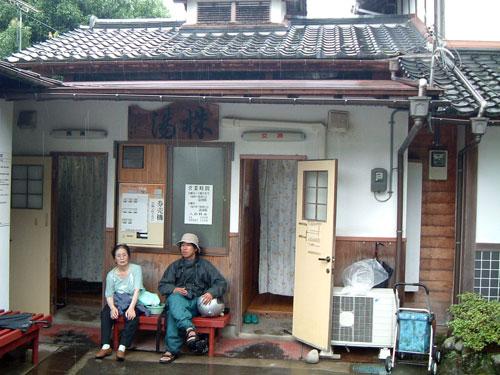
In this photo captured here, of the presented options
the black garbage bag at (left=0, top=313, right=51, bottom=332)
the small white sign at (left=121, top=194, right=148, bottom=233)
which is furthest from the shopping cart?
the black garbage bag at (left=0, top=313, right=51, bottom=332)

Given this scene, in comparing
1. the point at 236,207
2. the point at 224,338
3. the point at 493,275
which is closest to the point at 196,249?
the point at 236,207

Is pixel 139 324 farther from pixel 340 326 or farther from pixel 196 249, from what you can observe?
pixel 340 326

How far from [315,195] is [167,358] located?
2765 millimetres

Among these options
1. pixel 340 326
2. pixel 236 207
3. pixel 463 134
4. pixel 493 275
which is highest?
pixel 463 134

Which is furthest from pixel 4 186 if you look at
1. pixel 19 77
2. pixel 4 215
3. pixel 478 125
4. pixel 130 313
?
pixel 478 125

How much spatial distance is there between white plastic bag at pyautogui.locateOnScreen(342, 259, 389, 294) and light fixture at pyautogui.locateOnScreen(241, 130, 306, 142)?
186 centimetres

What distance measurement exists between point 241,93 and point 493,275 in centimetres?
423

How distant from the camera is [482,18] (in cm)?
788

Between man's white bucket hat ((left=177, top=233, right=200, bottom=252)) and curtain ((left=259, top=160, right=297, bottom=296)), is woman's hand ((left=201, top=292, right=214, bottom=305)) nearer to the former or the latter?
man's white bucket hat ((left=177, top=233, right=200, bottom=252))

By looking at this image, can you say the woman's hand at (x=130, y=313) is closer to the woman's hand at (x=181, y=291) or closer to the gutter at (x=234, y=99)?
the woman's hand at (x=181, y=291)

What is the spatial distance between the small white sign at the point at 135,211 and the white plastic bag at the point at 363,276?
2.91 meters

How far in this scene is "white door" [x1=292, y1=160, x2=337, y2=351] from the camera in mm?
6148

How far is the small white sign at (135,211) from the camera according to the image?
7.12 m

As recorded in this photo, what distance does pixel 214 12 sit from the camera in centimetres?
978
